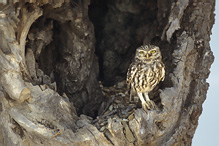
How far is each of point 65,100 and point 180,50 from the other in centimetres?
119

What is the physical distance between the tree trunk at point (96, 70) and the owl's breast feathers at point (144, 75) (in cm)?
14

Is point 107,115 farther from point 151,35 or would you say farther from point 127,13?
point 127,13

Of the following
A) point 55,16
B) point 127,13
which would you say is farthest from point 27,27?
point 127,13

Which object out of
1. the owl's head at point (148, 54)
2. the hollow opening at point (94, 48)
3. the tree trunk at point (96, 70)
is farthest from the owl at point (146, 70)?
the hollow opening at point (94, 48)

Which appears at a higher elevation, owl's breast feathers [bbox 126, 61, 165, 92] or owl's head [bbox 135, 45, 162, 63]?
owl's head [bbox 135, 45, 162, 63]

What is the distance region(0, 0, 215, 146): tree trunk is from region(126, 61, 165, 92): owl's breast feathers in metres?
0.14

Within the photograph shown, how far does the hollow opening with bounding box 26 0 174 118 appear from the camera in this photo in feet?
9.95

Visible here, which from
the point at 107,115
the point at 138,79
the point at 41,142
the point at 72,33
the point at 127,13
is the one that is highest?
the point at 127,13

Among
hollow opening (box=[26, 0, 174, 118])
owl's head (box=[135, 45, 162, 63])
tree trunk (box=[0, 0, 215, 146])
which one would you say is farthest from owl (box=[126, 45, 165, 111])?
hollow opening (box=[26, 0, 174, 118])

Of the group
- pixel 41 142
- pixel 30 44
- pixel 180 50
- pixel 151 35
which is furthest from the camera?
pixel 151 35

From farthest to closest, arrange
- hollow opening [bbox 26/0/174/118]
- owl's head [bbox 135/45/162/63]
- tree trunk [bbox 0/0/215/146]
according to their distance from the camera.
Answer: hollow opening [bbox 26/0/174/118], owl's head [bbox 135/45/162/63], tree trunk [bbox 0/0/215/146]

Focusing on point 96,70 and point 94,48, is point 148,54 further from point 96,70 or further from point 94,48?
point 96,70

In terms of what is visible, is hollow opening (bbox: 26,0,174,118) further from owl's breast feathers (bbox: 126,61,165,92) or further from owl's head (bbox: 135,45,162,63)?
owl's head (bbox: 135,45,162,63)

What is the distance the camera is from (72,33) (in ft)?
10.6
